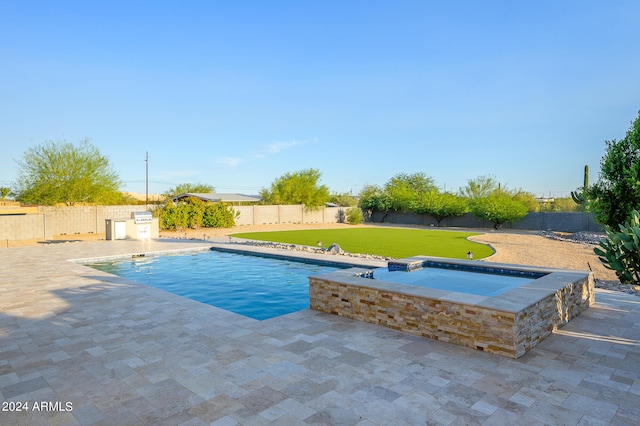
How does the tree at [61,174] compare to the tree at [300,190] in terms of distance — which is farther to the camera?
the tree at [300,190]

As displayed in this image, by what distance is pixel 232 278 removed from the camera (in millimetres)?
10086

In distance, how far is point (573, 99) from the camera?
1672cm

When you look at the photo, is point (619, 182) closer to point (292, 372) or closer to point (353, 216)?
point (292, 372)

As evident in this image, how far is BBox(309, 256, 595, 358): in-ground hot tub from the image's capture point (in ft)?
14.1

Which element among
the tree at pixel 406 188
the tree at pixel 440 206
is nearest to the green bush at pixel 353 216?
the tree at pixel 406 188

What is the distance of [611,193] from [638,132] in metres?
0.92

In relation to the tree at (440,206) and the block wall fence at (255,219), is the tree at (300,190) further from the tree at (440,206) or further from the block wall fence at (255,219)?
the tree at (440,206)

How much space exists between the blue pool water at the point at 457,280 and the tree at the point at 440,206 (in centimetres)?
2509

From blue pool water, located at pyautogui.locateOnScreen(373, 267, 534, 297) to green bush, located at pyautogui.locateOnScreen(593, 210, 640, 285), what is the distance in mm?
2743

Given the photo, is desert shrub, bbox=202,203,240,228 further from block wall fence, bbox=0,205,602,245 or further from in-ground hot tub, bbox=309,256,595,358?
in-ground hot tub, bbox=309,256,595,358

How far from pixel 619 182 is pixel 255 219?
26.9 meters

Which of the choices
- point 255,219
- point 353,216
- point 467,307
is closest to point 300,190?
point 353,216

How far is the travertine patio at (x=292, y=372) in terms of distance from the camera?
3.04 meters

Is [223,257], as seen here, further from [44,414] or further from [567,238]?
[567,238]
